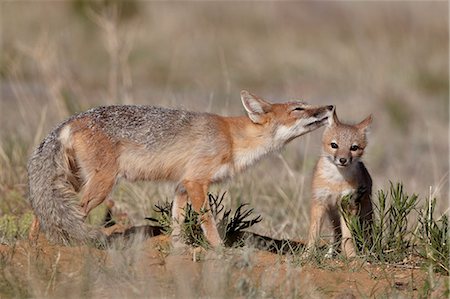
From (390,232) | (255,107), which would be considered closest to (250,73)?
(255,107)

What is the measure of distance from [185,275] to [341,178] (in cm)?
217

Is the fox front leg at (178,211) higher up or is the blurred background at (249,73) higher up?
the blurred background at (249,73)

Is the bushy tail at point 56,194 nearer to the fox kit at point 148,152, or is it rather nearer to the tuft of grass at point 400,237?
the fox kit at point 148,152

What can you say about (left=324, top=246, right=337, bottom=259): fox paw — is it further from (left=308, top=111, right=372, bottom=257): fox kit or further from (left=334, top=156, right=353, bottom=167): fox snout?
(left=334, top=156, right=353, bottom=167): fox snout

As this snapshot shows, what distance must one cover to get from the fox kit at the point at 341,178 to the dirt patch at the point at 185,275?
2.49 ft

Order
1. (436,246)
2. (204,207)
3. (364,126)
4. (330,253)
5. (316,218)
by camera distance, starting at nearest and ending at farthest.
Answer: (436,246)
(204,207)
(330,253)
(316,218)
(364,126)

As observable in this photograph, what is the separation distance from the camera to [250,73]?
884 inches

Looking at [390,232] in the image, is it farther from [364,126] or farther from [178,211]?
[178,211]

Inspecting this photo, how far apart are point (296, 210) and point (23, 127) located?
12.5 feet

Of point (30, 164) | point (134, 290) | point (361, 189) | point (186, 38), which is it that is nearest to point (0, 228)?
point (30, 164)

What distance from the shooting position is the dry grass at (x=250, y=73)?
32.8 ft


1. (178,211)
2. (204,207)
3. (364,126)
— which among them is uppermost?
(364,126)

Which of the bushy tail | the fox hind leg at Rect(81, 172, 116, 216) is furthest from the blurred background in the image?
the fox hind leg at Rect(81, 172, 116, 216)

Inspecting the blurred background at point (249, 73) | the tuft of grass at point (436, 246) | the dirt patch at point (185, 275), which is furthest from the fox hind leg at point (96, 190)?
the tuft of grass at point (436, 246)
